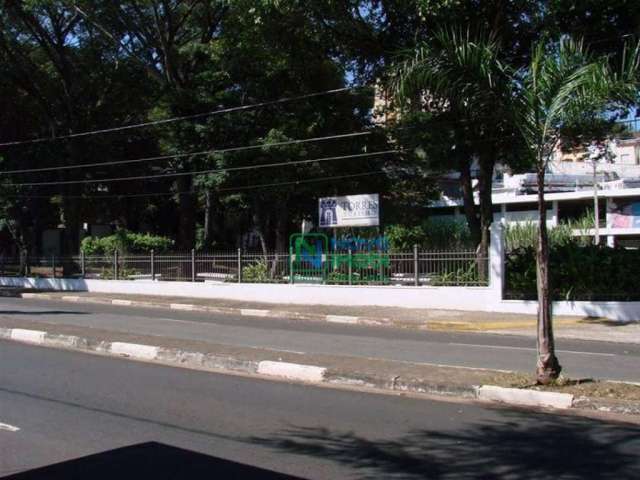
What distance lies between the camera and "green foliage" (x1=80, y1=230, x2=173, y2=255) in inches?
1248

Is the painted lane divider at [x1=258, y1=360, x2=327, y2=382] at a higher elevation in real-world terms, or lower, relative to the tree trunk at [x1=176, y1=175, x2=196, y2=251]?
lower

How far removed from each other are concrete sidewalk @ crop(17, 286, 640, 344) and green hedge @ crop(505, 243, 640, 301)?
0.98m

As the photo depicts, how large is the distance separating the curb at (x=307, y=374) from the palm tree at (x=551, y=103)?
57 centimetres

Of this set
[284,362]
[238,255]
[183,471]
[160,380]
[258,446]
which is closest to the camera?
[183,471]

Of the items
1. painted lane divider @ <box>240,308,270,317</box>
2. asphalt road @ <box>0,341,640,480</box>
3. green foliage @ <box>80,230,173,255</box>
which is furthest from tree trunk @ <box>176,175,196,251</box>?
asphalt road @ <box>0,341,640,480</box>

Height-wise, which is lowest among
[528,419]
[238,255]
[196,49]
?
[528,419]

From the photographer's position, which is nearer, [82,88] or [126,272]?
[126,272]

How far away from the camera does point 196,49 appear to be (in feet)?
96.8

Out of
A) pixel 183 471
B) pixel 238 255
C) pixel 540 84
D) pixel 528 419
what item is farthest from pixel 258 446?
pixel 238 255

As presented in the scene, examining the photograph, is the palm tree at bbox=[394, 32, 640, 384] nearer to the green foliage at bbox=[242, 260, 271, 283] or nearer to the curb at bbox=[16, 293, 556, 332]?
the curb at bbox=[16, 293, 556, 332]

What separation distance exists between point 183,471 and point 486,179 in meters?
18.1

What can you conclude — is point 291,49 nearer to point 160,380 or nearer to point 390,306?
point 390,306

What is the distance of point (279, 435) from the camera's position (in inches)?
253

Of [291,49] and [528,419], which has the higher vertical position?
[291,49]
